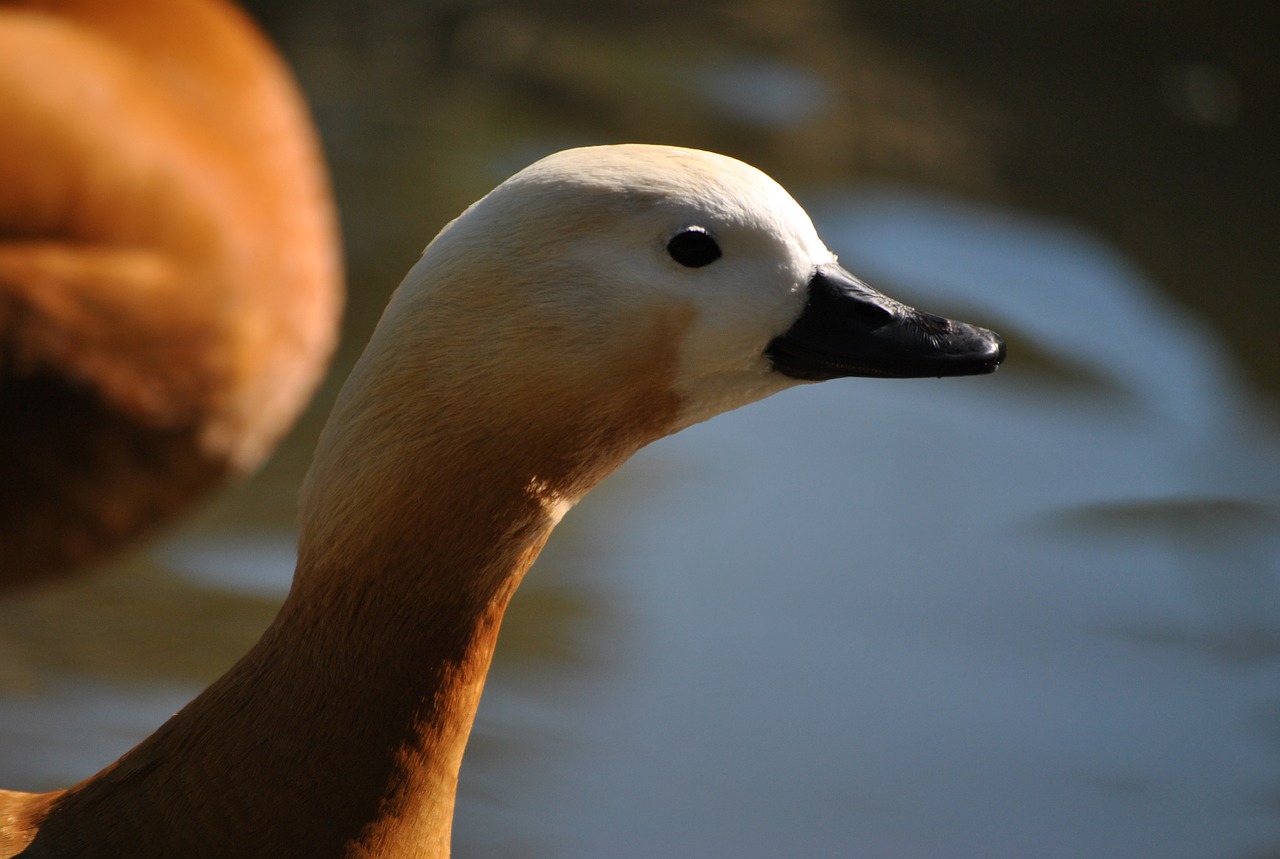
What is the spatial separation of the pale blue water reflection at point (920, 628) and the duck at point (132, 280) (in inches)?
14.0

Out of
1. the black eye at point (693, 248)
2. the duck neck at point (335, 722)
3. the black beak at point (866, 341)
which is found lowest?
the duck neck at point (335, 722)

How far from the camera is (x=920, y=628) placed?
274 centimetres

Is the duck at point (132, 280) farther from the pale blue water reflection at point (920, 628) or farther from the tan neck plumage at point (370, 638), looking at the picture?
the tan neck plumage at point (370, 638)

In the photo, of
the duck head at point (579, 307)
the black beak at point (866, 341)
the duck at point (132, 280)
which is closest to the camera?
the duck head at point (579, 307)

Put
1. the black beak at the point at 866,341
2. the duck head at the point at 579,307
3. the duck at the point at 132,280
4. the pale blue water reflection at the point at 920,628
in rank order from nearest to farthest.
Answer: the duck head at the point at 579,307 → the black beak at the point at 866,341 → the duck at the point at 132,280 → the pale blue water reflection at the point at 920,628

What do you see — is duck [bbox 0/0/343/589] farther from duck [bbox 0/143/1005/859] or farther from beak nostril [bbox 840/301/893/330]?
beak nostril [bbox 840/301/893/330]

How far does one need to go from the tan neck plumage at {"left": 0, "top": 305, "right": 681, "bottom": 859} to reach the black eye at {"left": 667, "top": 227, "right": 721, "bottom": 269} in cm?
6

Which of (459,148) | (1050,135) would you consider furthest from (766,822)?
(1050,135)

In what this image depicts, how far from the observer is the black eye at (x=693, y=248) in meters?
1.26

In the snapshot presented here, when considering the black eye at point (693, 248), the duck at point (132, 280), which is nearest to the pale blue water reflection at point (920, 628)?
the duck at point (132, 280)

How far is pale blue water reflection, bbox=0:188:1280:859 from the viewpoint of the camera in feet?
7.52

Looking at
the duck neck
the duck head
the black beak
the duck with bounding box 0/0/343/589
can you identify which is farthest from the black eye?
the duck with bounding box 0/0/343/589

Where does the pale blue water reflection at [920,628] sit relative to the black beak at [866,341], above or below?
below

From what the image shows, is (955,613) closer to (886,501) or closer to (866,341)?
(886,501)
